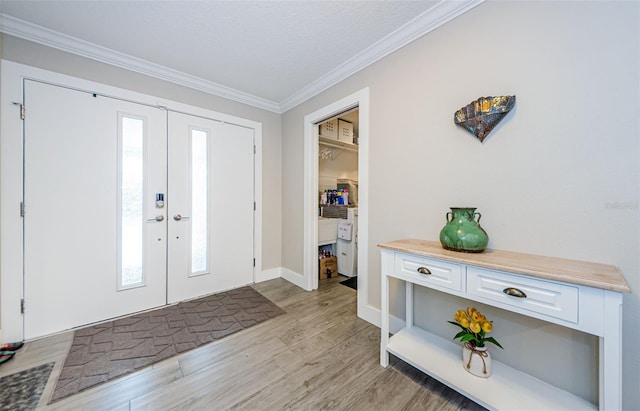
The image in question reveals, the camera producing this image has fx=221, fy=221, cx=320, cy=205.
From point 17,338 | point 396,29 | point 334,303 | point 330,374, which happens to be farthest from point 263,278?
point 396,29

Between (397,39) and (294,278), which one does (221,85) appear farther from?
(294,278)

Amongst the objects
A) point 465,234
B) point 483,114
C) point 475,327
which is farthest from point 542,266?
point 483,114

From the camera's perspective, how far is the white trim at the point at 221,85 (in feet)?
5.28

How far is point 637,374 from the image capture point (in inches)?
40.4

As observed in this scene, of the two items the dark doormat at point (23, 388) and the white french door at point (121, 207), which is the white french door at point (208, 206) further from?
the dark doormat at point (23, 388)

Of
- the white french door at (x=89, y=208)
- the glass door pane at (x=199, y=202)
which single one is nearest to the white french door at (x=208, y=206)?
the glass door pane at (x=199, y=202)

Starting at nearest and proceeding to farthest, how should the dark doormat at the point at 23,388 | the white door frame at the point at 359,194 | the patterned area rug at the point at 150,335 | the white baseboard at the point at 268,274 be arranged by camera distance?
the dark doormat at the point at 23,388
the patterned area rug at the point at 150,335
the white door frame at the point at 359,194
the white baseboard at the point at 268,274

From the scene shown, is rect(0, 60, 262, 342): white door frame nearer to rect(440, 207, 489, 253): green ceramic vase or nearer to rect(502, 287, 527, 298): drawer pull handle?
rect(440, 207, 489, 253): green ceramic vase

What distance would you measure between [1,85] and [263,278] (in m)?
2.96

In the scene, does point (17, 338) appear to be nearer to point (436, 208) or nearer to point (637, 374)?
point (436, 208)

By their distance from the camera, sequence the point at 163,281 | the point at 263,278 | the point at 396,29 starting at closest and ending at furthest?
1. the point at 396,29
2. the point at 163,281
3. the point at 263,278

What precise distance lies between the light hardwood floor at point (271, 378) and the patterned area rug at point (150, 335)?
7cm

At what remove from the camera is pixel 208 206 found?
8.84 feet

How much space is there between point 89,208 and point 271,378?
220cm
